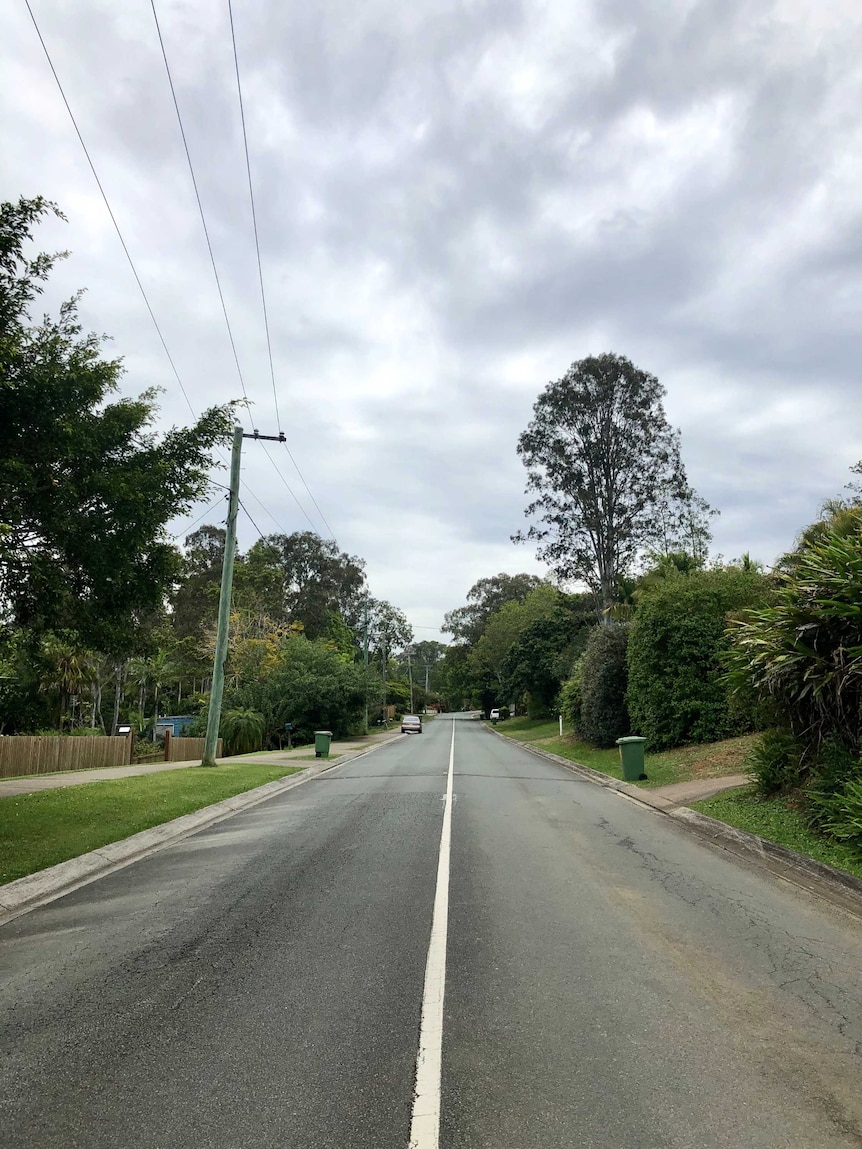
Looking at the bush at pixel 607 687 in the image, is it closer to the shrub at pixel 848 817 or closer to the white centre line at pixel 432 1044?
the shrub at pixel 848 817

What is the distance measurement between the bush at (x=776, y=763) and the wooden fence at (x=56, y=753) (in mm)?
18819

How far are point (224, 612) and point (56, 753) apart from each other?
7.15 m

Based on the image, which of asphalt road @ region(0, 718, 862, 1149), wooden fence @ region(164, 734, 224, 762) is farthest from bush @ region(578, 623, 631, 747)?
asphalt road @ region(0, 718, 862, 1149)

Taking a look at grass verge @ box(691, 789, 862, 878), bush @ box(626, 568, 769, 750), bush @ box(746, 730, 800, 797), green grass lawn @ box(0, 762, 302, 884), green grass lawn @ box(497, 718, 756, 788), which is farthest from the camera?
bush @ box(626, 568, 769, 750)

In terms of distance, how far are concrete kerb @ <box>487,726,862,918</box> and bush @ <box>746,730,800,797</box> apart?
1215mm

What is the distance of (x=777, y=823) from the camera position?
10766 mm


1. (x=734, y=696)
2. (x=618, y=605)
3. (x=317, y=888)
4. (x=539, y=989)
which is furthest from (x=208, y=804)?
(x=618, y=605)

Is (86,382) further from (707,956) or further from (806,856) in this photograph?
(806,856)

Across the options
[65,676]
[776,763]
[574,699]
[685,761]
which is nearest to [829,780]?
[776,763]

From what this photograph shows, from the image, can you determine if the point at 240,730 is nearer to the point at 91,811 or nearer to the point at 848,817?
the point at 91,811

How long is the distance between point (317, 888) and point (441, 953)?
235 cm

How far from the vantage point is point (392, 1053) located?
4.01 metres

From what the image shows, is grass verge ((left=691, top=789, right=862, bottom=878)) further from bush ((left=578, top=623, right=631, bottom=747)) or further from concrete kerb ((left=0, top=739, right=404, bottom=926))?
bush ((left=578, top=623, right=631, bottom=747))

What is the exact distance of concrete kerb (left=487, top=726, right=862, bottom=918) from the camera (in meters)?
7.60
